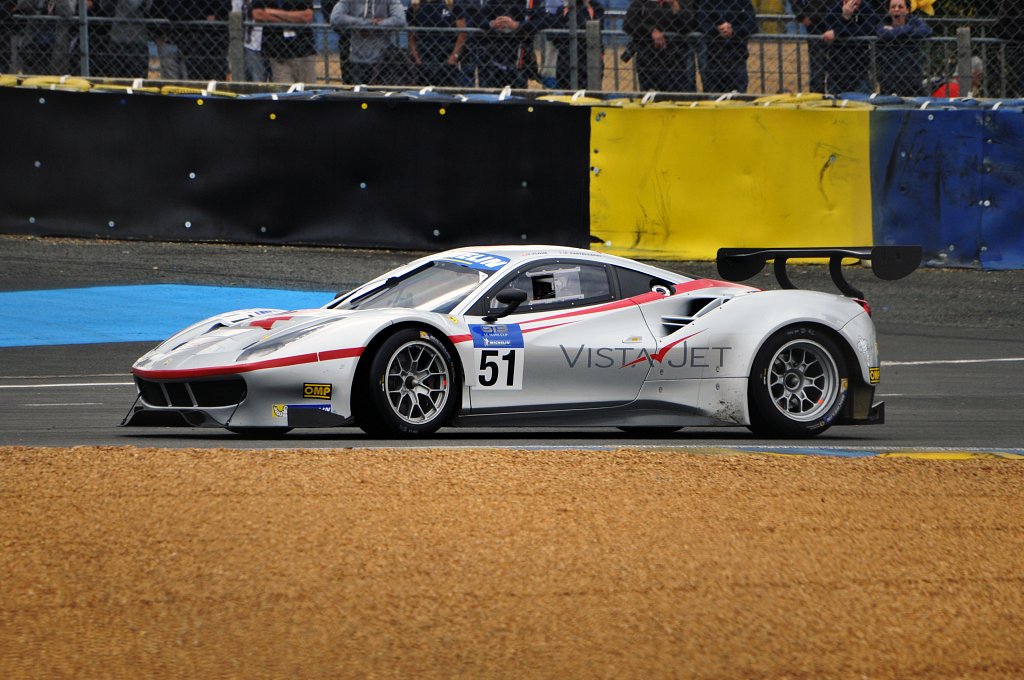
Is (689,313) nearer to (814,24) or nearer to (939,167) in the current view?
(939,167)

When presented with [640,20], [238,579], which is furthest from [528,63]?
[238,579]

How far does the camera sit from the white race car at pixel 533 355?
786cm

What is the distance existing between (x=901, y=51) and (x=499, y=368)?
29.6 ft

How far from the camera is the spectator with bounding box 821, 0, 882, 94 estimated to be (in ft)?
50.9

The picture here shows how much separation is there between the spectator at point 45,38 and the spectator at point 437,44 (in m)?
3.40

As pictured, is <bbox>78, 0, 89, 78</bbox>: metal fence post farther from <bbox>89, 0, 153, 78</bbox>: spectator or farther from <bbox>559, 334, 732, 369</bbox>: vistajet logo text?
<bbox>559, 334, 732, 369</bbox>: vistajet logo text

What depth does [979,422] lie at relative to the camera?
9102 millimetres

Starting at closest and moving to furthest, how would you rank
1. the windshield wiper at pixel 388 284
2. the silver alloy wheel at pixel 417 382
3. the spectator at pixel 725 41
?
the silver alloy wheel at pixel 417 382 < the windshield wiper at pixel 388 284 < the spectator at pixel 725 41

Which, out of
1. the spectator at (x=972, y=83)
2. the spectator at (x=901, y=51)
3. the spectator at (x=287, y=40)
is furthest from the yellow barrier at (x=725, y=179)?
the spectator at (x=287, y=40)

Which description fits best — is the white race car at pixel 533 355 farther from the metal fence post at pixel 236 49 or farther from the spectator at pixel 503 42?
the metal fence post at pixel 236 49

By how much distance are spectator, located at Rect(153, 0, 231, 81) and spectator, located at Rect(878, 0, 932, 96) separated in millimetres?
6483

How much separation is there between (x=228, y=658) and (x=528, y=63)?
12228mm

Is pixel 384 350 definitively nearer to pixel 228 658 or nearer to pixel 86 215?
pixel 228 658

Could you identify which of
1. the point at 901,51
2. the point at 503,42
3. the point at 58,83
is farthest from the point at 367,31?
the point at 901,51
